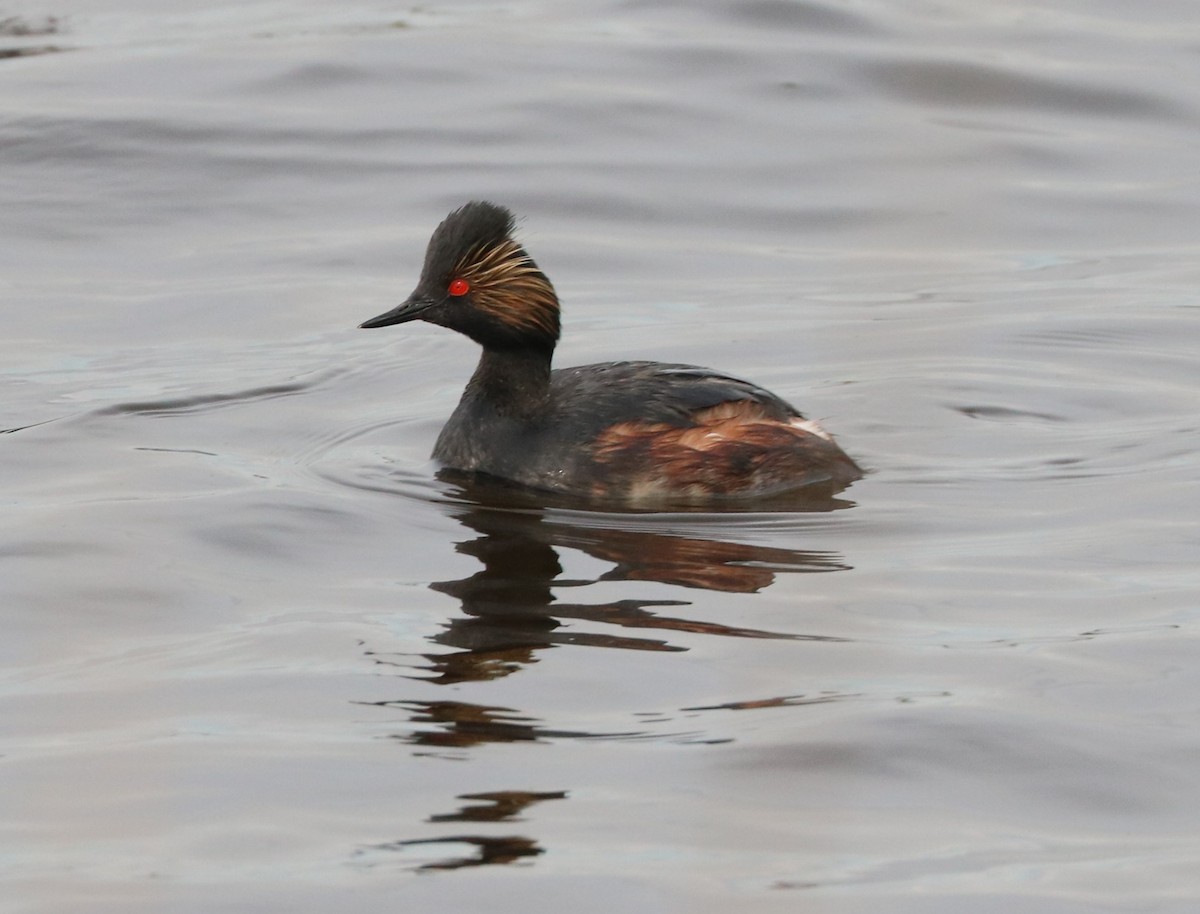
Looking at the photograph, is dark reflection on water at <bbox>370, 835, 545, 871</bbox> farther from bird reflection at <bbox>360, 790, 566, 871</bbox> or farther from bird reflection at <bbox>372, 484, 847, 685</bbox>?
bird reflection at <bbox>372, 484, 847, 685</bbox>

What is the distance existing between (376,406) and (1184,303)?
16.2 ft

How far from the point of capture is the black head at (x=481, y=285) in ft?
30.2

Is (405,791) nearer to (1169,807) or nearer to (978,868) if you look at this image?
(978,868)

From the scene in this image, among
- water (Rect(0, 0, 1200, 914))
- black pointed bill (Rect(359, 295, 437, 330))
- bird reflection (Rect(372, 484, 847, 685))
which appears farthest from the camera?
black pointed bill (Rect(359, 295, 437, 330))

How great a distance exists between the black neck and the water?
20.7 inches

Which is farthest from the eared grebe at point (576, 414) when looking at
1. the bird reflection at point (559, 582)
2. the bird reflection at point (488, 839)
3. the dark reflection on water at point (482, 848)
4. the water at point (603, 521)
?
the dark reflection on water at point (482, 848)

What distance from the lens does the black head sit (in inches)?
363

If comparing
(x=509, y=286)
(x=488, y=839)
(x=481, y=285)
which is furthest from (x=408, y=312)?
(x=488, y=839)

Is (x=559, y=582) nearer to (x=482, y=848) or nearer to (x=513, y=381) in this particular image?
(x=513, y=381)

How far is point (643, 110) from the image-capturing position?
17047 millimetres

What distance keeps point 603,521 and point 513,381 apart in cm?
116

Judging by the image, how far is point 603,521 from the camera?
27.5 feet

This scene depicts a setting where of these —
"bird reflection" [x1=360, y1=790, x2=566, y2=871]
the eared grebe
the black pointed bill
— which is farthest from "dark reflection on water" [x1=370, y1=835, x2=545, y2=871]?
the black pointed bill

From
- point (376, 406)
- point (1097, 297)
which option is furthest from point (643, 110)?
point (376, 406)
